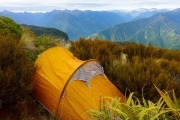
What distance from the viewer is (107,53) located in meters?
13.1

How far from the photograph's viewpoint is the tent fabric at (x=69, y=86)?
26.1 ft

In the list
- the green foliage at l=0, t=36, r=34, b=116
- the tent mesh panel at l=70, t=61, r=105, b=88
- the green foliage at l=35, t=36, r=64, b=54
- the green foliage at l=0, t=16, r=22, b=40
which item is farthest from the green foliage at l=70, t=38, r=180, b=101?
the green foliage at l=0, t=36, r=34, b=116

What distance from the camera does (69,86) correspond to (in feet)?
26.6

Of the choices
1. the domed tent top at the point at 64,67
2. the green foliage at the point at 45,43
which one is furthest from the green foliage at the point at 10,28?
the domed tent top at the point at 64,67

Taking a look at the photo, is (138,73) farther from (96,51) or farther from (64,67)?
(96,51)

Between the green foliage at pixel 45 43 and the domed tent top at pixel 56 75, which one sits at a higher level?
the domed tent top at pixel 56 75

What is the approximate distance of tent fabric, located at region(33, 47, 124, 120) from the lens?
7.95 meters

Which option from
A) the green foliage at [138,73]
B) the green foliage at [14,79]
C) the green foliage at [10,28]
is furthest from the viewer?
the green foliage at [10,28]

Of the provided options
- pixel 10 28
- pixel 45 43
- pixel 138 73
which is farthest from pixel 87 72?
pixel 45 43

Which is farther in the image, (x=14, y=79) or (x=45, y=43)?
(x=45, y=43)

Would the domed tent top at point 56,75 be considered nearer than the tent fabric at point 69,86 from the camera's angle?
No

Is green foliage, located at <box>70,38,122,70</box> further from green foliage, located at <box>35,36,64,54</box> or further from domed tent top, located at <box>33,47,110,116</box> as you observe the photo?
domed tent top, located at <box>33,47,110,116</box>

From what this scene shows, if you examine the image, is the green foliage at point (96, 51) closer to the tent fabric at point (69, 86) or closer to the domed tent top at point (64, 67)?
the domed tent top at point (64, 67)

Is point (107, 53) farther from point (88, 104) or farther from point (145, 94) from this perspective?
point (88, 104)
